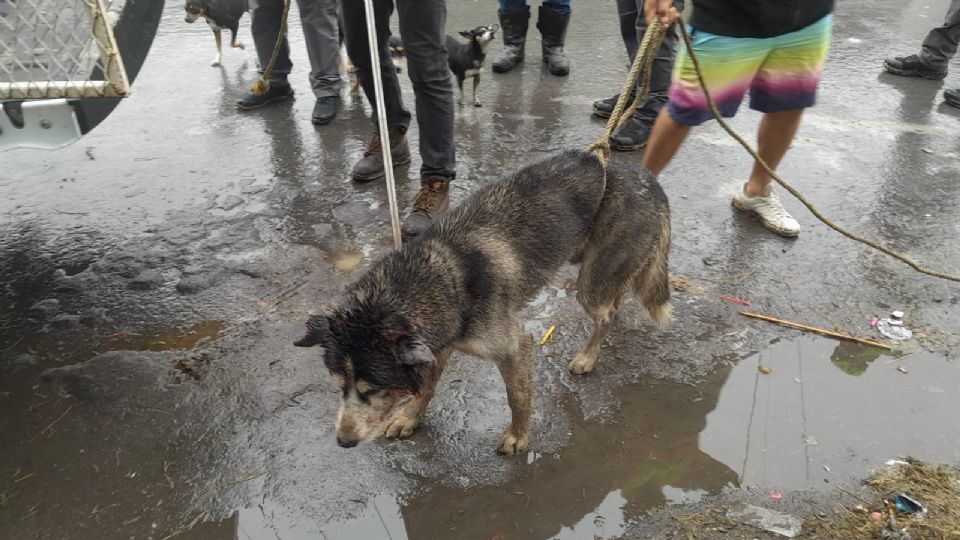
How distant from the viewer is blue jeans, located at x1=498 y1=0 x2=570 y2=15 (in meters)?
6.34

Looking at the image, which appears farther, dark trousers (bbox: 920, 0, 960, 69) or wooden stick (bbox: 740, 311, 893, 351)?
dark trousers (bbox: 920, 0, 960, 69)

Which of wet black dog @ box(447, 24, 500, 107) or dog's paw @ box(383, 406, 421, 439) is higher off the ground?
wet black dog @ box(447, 24, 500, 107)

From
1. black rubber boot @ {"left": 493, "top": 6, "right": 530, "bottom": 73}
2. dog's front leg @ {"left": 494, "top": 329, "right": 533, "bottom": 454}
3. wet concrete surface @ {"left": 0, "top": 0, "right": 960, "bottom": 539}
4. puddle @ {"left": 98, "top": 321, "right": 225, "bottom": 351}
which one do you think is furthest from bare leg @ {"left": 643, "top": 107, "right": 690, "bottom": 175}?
black rubber boot @ {"left": 493, "top": 6, "right": 530, "bottom": 73}

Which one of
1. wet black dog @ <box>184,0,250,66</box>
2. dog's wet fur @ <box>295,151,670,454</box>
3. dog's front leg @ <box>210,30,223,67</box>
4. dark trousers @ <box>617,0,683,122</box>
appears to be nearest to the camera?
dog's wet fur @ <box>295,151,670,454</box>

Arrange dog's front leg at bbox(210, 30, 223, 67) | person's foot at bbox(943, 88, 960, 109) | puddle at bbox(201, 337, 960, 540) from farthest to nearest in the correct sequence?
dog's front leg at bbox(210, 30, 223, 67), person's foot at bbox(943, 88, 960, 109), puddle at bbox(201, 337, 960, 540)

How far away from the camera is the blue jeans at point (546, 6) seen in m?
6.34

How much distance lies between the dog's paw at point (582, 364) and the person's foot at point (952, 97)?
553cm

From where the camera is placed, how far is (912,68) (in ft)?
21.0

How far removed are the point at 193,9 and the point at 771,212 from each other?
6.73 meters

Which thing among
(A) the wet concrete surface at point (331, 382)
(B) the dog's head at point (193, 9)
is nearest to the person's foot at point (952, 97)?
(A) the wet concrete surface at point (331, 382)

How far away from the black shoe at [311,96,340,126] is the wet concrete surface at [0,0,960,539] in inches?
7.7

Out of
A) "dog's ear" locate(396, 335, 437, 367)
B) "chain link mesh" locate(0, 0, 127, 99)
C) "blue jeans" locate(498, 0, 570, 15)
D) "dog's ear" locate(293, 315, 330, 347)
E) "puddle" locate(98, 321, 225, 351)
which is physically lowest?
"puddle" locate(98, 321, 225, 351)

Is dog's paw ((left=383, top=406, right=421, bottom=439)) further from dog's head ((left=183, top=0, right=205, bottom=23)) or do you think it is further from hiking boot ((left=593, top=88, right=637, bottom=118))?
dog's head ((left=183, top=0, right=205, bottom=23))

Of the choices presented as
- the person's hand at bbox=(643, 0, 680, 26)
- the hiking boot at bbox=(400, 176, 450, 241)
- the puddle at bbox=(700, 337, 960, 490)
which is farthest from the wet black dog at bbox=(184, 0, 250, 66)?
the puddle at bbox=(700, 337, 960, 490)
